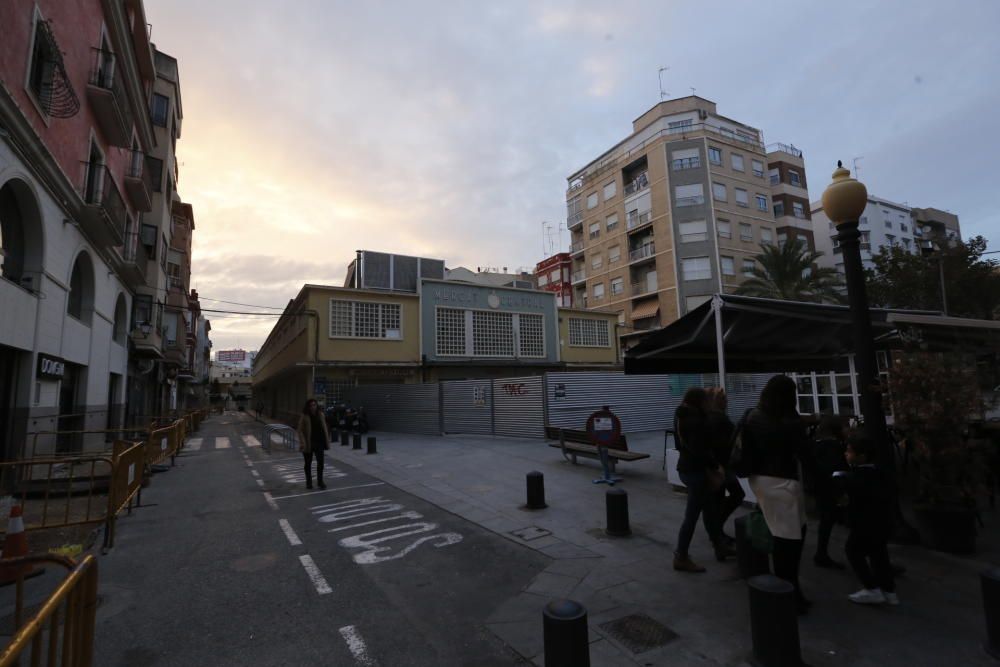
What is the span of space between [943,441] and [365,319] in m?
23.3

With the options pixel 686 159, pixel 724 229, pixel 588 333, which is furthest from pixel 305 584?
pixel 686 159

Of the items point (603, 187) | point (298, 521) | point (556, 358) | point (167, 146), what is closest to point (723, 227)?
point (603, 187)

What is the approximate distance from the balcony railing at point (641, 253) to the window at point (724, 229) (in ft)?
→ 17.2

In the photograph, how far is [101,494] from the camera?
9078 mm

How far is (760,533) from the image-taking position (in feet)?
12.3

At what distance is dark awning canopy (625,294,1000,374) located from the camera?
6345 mm

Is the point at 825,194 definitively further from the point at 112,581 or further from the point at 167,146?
the point at 167,146

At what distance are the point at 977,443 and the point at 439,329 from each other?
921 inches

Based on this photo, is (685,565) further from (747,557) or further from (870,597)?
(870,597)

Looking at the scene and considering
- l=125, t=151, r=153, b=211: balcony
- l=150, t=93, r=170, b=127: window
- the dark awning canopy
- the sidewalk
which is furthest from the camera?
l=150, t=93, r=170, b=127: window

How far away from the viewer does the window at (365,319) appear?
24156 mm

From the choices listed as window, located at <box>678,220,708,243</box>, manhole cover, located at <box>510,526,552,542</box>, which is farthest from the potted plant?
window, located at <box>678,220,708,243</box>

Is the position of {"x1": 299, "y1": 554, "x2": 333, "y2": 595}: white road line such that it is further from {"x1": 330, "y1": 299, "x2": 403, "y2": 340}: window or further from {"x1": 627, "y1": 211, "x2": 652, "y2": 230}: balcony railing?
{"x1": 627, "y1": 211, "x2": 652, "y2": 230}: balcony railing

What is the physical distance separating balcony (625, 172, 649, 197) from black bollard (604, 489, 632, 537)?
40113 millimetres
